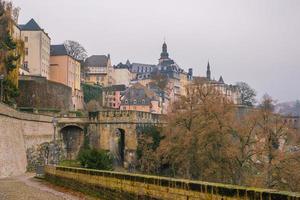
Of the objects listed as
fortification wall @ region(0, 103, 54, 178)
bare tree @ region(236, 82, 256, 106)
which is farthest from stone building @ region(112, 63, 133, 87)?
fortification wall @ region(0, 103, 54, 178)

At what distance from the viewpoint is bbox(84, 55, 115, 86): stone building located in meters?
149

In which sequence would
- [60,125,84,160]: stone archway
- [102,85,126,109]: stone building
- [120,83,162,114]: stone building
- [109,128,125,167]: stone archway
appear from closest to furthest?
[60,125,84,160]: stone archway → [109,128,125,167]: stone archway → [120,83,162,114]: stone building → [102,85,126,109]: stone building

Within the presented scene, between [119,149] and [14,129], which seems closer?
[14,129]

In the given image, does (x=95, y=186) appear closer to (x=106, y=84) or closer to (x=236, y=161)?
(x=236, y=161)

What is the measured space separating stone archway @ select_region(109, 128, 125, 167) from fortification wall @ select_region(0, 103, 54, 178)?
9.09m

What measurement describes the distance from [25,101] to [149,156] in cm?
2185

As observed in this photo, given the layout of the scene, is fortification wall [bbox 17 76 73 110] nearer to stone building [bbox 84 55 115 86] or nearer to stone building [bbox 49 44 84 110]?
stone building [bbox 49 44 84 110]

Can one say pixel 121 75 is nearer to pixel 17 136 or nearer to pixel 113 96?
pixel 113 96

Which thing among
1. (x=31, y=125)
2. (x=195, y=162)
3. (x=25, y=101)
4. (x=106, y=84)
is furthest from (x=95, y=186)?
(x=106, y=84)

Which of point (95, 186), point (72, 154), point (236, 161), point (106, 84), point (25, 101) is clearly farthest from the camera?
point (106, 84)

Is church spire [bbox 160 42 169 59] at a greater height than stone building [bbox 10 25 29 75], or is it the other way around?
church spire [bbox 160 42 169 59]

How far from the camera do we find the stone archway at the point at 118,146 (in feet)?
191

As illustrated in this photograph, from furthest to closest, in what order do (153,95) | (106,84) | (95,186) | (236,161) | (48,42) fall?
(106,84) < (153,95) < (48,42) < (236,161) < (95,186)

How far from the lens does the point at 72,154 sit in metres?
57.9
